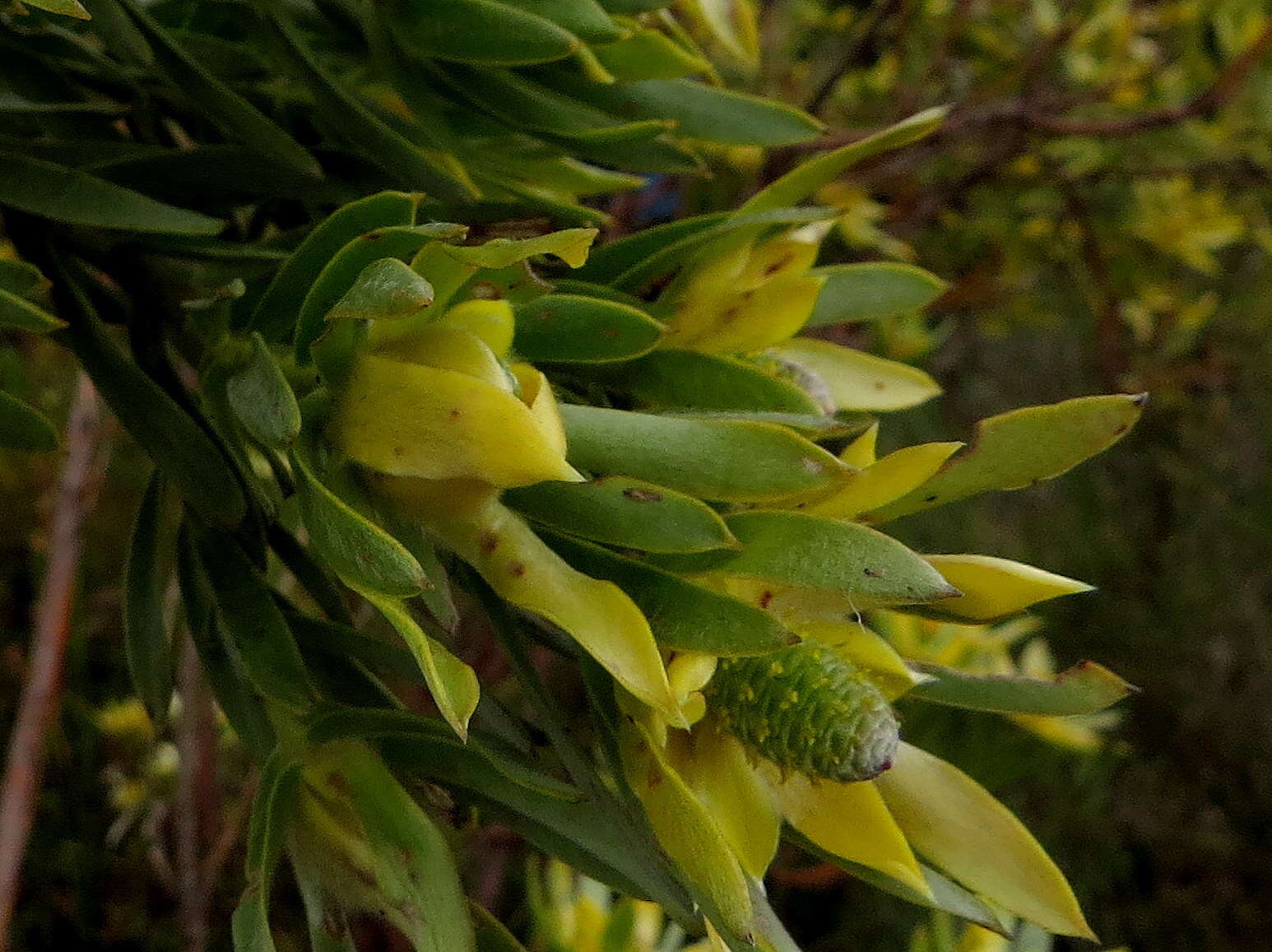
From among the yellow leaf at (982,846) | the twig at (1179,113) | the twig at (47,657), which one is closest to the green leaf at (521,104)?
the yellow leaf at (982,846)

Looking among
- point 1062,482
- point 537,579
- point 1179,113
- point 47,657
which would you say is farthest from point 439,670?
point 1062,482

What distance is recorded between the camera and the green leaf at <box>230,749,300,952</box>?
0.26 meters

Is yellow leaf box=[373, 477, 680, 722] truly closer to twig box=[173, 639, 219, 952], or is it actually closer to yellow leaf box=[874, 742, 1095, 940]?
yellow leaf box=[874, 742, 1095, 940]

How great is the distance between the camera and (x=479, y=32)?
33 centimetres

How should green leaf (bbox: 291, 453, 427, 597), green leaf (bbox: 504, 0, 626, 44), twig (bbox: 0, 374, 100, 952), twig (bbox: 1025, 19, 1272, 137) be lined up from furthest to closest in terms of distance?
twig (bbox: 1025, 19, 1272, 137), twig (bbox: 0, 374, 100, 952), green leaf (bbox: 504, 0, 626, 44), green leaf (bbox: 291, 453, 427, 597)

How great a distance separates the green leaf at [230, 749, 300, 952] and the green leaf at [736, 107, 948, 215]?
20 centimetres

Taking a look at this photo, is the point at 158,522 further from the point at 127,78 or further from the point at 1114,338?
the point at 1114,338

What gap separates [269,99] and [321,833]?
26 centimetres

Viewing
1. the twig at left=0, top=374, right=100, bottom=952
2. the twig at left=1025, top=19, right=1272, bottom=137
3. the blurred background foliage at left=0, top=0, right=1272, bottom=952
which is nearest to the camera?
the twig at left=0, top=374, right=100, bottom=952

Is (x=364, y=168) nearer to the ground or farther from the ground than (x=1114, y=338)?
farther from the ground

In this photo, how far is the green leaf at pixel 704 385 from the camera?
29 cm

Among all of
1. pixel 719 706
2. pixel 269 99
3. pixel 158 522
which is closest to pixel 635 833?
pixel 719 706

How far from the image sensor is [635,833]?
276 millimetres

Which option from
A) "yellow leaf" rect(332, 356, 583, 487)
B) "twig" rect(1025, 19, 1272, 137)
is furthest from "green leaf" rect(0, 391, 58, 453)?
"twig" rect(1025, 19, 1272, 137)
